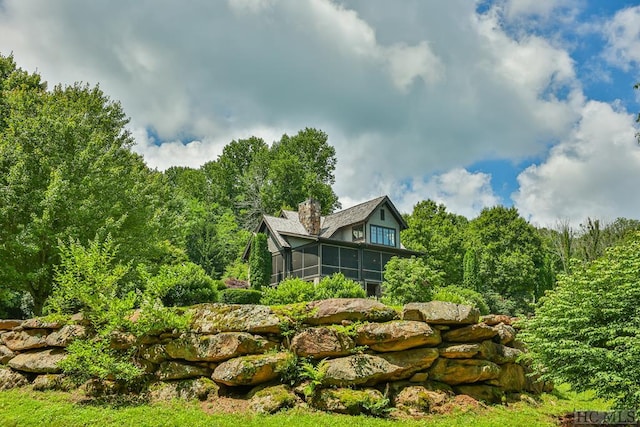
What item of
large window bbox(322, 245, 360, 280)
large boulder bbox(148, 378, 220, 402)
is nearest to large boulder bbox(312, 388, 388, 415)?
large boulder bbox(148, 378, 220, 402)

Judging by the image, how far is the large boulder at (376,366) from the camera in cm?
998

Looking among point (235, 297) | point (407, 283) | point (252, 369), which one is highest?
point (407, 283)

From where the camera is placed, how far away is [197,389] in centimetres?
1029

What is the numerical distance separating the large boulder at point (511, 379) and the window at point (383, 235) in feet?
75.5

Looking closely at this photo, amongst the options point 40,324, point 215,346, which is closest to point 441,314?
point 215,346

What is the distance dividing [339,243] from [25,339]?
896 inches

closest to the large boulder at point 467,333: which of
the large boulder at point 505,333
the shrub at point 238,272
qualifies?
the large boulder at point 505,333

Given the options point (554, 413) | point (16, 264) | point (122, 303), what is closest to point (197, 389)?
point (122, 303)

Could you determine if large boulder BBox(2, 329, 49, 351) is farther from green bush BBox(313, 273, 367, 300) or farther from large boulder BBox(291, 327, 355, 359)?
green bush BBox(313, 273, 367, 300)

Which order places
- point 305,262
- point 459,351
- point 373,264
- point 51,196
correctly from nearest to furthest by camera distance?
point 459,351
point 51,196
point 305,262
point 373,264

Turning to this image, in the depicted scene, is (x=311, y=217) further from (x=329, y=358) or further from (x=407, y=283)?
(x=329, y=358)

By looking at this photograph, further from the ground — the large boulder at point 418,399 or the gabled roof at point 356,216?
the gabled roof at point 356,216

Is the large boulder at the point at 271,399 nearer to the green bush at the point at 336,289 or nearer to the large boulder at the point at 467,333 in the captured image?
the large boulder at the point at 467,333

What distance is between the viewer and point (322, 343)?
34.4 feet
